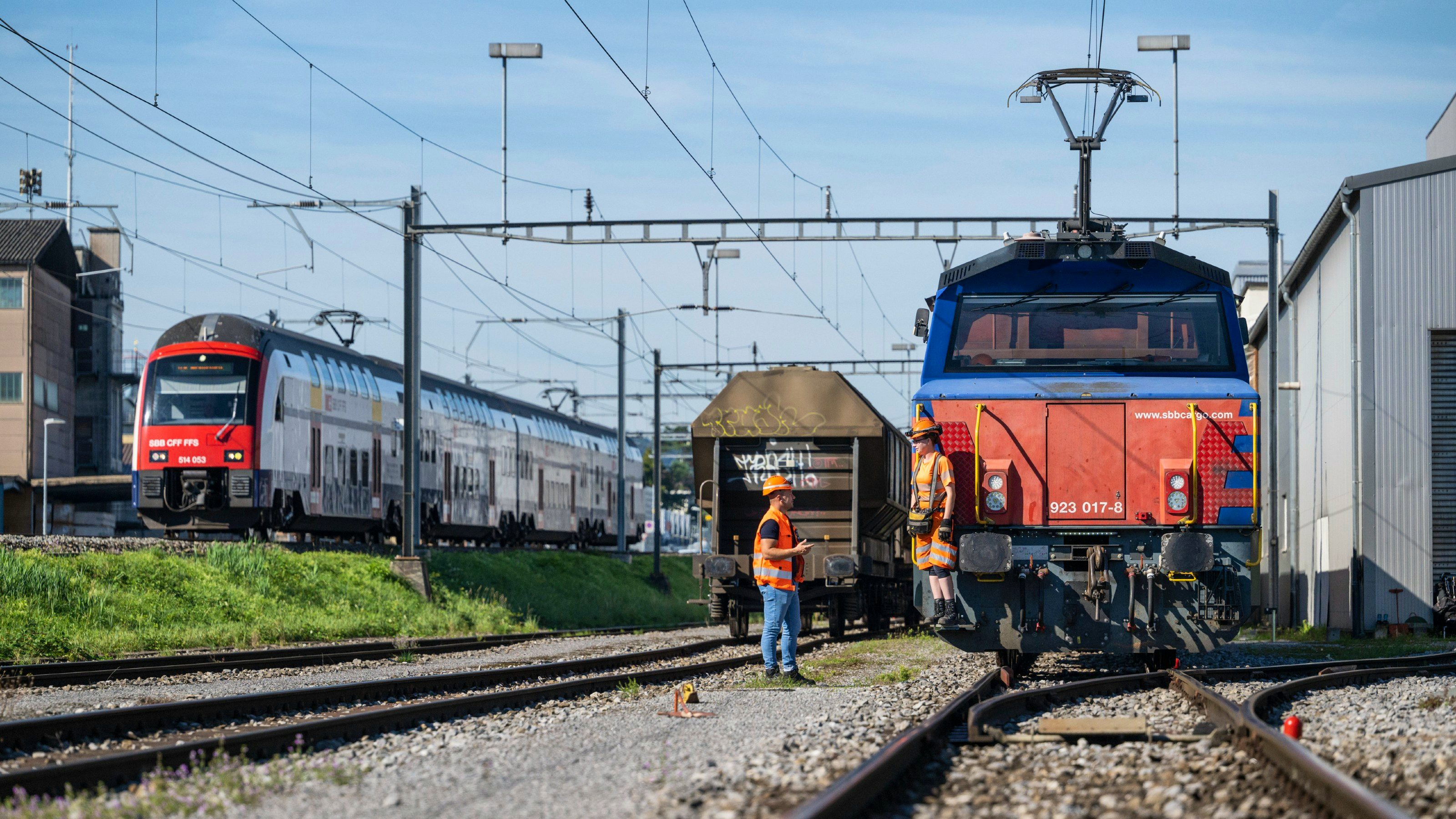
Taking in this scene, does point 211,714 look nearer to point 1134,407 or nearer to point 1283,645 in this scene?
point 1134,407

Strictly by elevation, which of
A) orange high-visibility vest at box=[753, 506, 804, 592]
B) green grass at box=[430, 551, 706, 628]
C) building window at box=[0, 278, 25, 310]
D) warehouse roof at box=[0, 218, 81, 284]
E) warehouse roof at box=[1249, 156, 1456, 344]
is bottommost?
green grass at box=[430, 551, 706, 628]

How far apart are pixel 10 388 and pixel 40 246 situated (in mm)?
6845

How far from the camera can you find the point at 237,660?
54.2ft

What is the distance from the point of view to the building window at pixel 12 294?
61594 millimetres

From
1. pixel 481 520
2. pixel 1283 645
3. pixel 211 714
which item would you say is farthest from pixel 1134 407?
pixel 481 520

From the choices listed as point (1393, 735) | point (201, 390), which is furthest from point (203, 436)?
point (1393, 735)

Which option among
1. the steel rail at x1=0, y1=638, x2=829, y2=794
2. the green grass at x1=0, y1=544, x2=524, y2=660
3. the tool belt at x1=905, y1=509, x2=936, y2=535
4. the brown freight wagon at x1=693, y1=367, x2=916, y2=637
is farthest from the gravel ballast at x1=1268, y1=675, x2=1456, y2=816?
the green grass at x1=0, y1=544, x2=524, y2=660

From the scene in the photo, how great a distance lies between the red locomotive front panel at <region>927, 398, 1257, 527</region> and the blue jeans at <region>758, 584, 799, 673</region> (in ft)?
6.26

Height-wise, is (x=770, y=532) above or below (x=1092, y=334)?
below

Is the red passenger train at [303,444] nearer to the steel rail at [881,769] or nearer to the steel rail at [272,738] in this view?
the steel rail at [272,738]

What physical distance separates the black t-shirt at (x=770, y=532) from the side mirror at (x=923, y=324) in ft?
6.81

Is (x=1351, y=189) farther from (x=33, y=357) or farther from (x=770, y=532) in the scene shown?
(x=33, y=357)

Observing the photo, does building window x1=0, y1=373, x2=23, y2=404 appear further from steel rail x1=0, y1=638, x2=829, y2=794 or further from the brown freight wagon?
steel rail x1=0, y1=638, x2=829, y2=794

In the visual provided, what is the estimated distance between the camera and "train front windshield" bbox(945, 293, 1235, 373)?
41.2ft
